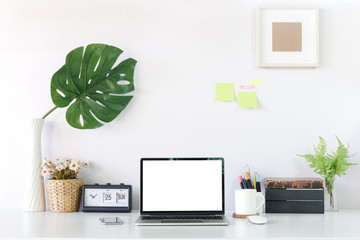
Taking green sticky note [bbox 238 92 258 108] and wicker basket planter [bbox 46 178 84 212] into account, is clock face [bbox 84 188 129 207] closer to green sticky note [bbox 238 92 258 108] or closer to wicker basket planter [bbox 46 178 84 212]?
wicker basket planter [bbox 46 178 84 212]

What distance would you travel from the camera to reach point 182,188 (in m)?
1.81

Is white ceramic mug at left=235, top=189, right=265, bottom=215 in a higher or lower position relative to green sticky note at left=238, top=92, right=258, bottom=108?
lower

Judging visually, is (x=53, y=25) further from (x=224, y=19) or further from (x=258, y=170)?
(x=258, y=170)

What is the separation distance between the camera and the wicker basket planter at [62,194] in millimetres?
1938

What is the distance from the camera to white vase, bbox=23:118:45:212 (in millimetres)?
1967

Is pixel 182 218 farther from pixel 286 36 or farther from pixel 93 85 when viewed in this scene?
pixel 286 36

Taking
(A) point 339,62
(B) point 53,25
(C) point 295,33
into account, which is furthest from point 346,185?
(B) point 53,25

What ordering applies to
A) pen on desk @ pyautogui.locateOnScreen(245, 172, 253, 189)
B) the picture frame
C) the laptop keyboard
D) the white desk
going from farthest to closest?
the picture frame, pen on desk @ pyautogui.locateOnScreen(245, 172, 253, 189), the laptop keyboard, the white desk

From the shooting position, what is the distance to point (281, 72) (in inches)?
80.9

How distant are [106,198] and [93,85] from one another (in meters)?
0.47

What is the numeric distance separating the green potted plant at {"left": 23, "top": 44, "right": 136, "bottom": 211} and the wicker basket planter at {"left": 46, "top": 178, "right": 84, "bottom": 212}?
137 mm

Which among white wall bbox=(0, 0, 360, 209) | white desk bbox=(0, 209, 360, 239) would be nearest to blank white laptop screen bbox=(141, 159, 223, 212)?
white desk bbox=(0, 209, 360, 239)

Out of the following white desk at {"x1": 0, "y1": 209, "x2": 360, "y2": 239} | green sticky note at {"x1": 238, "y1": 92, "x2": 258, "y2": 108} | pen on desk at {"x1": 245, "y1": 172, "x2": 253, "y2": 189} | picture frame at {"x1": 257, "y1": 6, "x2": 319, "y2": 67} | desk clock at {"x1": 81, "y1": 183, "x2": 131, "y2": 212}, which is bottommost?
white desk at {"x1": 0, "y1": 209, "x2": 360, "y2": 239}

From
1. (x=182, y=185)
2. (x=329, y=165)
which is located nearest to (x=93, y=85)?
(x=182, y=185)
